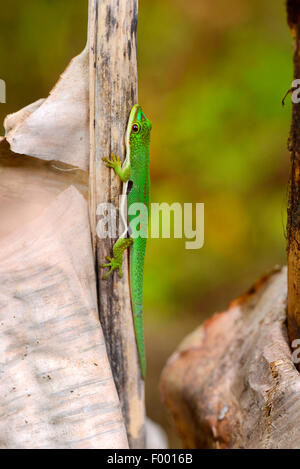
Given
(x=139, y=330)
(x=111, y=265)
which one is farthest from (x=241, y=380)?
(x=111, y=265)

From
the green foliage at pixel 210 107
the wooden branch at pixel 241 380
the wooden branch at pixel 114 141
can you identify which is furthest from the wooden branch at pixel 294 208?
the green foliage at pixel 210 107

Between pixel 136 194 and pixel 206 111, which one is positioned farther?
pixel 206 111

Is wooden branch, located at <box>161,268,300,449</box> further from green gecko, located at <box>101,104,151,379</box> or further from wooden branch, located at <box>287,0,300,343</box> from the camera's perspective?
green gecko, located at <box>101,104,151,379</box>

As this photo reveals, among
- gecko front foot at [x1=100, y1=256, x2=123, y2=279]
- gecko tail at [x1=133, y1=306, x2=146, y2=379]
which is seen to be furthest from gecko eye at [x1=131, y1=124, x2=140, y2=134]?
gecko tail at [x1=133, y1=306, x2=146, y2=379]

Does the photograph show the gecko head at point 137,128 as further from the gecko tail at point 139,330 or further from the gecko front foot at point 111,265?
the gecko tail at point 139,330

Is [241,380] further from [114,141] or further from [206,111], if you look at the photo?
[206,111]

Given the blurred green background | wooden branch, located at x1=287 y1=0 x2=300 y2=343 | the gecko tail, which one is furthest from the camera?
the blurred green background
